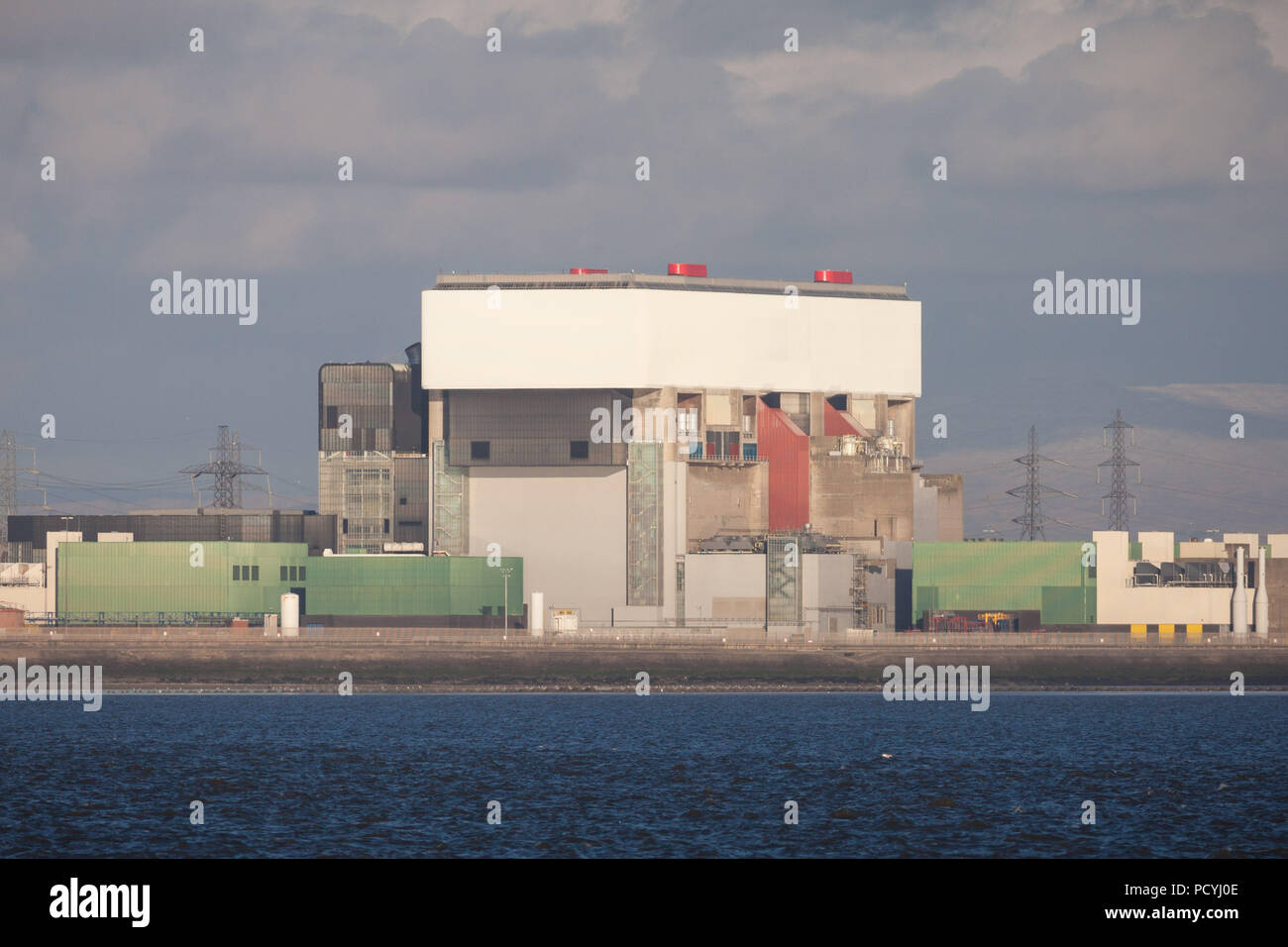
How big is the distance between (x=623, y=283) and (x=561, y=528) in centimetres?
2257

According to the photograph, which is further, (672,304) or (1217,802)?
(672,304)

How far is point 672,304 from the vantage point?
546 feet

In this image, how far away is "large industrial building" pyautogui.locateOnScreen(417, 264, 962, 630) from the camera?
16038cm

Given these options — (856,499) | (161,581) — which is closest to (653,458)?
(856,499)

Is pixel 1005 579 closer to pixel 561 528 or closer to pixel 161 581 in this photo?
pixel 561 528

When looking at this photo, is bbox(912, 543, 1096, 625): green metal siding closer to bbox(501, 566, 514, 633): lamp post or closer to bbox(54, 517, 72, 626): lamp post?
bbox(501, 566, 514, 633): lamp post

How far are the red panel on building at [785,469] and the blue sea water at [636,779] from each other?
38.3 m

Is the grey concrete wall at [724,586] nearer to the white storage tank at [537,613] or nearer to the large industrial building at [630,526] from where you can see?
the large industrial building at [630,526]

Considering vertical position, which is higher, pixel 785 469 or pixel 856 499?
pixel 785 469

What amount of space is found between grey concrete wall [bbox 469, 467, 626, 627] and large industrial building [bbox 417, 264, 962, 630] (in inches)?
5.7

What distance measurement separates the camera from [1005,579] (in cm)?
15950

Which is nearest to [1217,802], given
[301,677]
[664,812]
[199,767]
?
[664,812]
